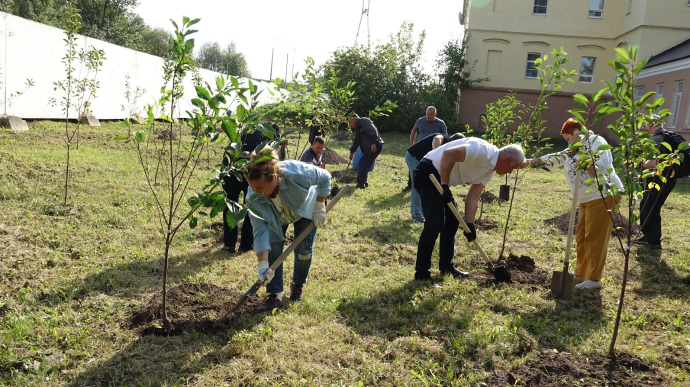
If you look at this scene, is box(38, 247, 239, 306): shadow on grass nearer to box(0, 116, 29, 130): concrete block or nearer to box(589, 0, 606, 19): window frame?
box(0, 116, 29, 130): concrete block

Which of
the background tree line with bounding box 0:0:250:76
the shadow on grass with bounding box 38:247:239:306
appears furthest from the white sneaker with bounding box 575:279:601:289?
the background tree line with bounding box 0:0:250:76

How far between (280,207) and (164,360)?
1.38 metres

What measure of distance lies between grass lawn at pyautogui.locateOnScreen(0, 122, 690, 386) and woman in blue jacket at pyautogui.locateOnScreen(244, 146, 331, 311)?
0.35 m

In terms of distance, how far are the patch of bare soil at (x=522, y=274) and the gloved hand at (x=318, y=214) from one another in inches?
81.2

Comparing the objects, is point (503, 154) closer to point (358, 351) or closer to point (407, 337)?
point (407, 337)

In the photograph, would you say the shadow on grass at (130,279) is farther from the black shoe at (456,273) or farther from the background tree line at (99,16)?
the background tree line at (99,16)

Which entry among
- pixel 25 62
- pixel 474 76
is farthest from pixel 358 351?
pixel 474 76

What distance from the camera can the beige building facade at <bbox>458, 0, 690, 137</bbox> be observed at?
22812 mm

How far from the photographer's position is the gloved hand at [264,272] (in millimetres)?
3502

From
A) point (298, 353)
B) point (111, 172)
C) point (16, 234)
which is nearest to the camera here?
point (298, 353)

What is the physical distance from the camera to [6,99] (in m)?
11.1

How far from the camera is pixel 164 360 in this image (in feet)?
10.5

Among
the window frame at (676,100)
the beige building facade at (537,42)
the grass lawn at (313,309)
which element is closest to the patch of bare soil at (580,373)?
the grass lawn at (313,309)

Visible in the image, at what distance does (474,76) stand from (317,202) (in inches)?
868
